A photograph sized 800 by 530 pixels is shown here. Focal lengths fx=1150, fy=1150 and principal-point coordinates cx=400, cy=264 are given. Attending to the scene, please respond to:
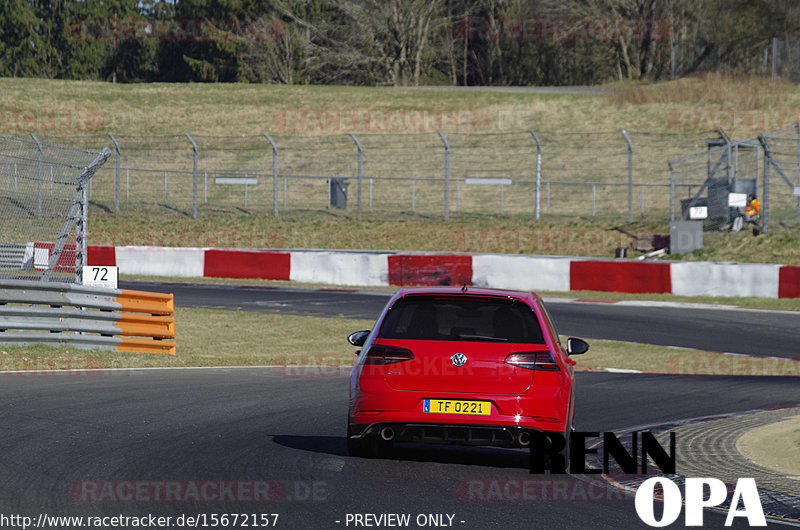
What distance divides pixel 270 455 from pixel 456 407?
1.54 meters

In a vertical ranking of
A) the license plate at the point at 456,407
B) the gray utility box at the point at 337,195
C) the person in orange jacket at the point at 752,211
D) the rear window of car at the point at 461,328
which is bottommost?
the license plate at the point at 456,407

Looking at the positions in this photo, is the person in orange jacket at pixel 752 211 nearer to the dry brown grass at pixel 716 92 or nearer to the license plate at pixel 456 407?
the dry brown grass at pixel 716 92

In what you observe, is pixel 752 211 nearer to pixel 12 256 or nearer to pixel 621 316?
pixel 621 316

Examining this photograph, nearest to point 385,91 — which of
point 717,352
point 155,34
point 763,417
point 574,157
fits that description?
point 574,157

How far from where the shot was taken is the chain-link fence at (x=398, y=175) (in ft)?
127

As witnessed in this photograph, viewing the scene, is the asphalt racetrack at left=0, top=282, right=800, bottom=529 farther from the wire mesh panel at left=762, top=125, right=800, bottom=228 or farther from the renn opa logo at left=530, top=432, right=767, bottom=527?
the wire mesh panel at left=762, top=125, right=800, bottom=228

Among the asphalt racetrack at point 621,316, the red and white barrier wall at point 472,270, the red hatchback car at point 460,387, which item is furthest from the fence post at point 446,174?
the red hatchback car at point 460,387

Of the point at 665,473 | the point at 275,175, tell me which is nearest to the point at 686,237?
the point at 275,175

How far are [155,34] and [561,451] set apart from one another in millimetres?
83504

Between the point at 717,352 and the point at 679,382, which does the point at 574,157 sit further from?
the point at 679,382

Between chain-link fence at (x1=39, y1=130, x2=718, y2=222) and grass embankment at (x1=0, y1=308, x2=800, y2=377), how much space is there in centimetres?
1558

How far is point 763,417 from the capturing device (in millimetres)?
11227

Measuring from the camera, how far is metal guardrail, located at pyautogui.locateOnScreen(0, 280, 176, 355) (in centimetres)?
1478

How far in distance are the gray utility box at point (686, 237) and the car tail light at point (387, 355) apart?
2183 centimetres
